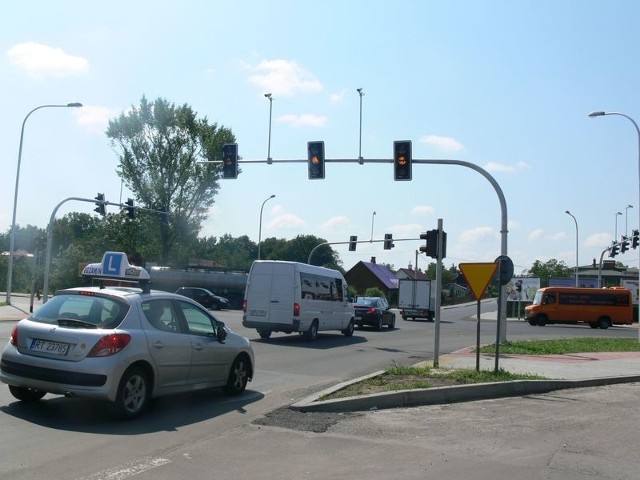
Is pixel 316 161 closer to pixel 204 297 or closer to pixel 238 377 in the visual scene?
pixel 238 377

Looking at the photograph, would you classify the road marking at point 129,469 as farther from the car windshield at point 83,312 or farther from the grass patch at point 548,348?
the grass patch at point 548,348

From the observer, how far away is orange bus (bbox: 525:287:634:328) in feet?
161

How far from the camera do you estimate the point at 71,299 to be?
8500mm

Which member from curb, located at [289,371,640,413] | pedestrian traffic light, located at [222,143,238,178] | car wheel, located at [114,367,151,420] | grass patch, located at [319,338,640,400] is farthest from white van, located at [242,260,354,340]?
car wheel, located at [114,367,151,420]

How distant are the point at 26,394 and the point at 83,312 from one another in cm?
141

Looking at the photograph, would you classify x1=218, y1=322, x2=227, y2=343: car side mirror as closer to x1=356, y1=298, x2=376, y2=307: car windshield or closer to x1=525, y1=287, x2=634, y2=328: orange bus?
x1=356, y1=298, x2=376, y2=307: car windshield

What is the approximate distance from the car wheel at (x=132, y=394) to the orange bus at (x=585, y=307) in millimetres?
44808

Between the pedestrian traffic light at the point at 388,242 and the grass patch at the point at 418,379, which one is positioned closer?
the grass patch at the point at 418,379

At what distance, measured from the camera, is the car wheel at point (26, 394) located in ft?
28.1

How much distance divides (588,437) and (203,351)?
16.4 ft

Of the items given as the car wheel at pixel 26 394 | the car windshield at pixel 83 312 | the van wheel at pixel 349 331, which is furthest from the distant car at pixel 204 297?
the car windshield at pixel 83 312

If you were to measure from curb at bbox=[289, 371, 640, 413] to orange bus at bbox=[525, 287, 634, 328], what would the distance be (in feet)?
124

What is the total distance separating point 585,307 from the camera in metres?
49.1

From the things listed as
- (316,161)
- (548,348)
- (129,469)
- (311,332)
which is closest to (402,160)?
(316,161)
